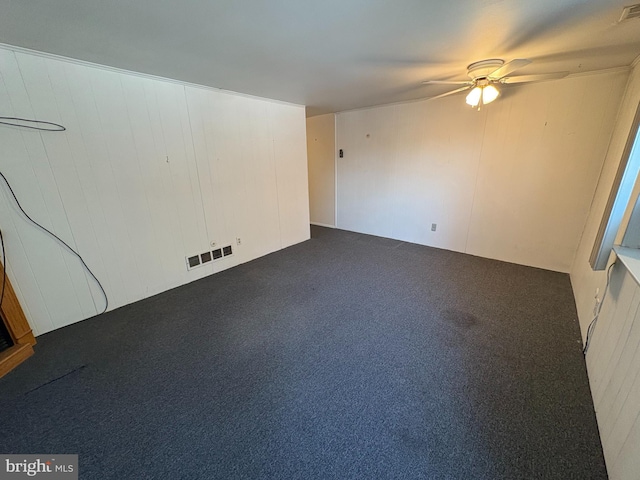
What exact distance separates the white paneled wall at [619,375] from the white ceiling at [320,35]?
166 cm

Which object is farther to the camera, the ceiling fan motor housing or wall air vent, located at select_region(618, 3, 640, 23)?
the ceiling fan motor housing

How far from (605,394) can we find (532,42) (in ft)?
7.80

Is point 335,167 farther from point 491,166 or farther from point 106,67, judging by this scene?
point 106,67

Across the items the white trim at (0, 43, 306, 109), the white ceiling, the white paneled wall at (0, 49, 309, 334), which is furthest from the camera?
the white paneled wall at (0, 49, 309, 334)

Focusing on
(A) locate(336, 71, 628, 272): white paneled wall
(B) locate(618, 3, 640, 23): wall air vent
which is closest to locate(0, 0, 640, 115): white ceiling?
(B) locate(618, 3, 640, 23): wall air vent

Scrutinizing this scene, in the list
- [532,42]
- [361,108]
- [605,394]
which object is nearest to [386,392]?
[605,394]

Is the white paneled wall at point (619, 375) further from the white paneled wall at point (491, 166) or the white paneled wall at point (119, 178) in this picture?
the white paneled wall at point (119, 178)

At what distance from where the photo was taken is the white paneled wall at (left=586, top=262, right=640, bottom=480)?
110 cm

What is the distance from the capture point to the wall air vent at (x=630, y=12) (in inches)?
57.5

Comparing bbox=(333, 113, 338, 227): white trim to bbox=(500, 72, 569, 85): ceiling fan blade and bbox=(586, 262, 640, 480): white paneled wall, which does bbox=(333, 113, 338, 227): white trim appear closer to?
bbox=(500, 72, 569, 85): ceiling fan blade

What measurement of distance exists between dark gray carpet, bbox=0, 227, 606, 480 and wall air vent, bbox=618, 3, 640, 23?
7.33 feet

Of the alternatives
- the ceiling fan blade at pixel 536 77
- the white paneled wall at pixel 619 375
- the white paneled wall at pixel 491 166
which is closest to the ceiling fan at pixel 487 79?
the ceiling fan blade at pixel 536 77

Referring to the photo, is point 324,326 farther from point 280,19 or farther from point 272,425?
point 280,19

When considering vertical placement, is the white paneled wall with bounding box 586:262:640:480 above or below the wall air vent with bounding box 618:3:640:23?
below
